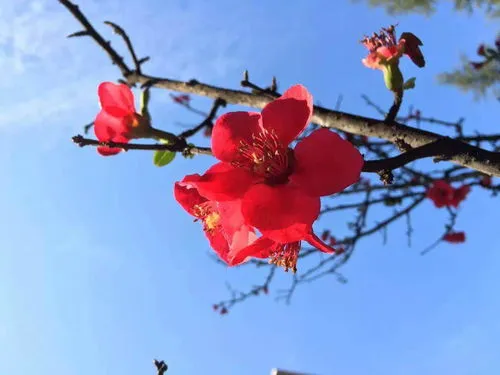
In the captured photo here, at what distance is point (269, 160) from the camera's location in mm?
897

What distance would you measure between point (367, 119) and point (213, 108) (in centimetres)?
58

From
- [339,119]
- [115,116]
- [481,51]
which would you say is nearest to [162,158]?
[115,116]

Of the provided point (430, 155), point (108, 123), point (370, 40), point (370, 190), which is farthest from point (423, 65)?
point (370, 190)

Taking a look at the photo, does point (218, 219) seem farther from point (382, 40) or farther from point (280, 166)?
point (382, 40)

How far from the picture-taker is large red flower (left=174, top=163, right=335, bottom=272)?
0.87m

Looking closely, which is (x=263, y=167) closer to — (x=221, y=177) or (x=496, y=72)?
(x=221, y=177)

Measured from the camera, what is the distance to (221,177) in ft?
2.88

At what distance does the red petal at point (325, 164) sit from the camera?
818 mm

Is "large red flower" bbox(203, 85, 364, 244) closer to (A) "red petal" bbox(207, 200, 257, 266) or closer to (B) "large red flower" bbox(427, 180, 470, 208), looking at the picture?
(A) "red petal" bbox(207, 200, 257, 266)

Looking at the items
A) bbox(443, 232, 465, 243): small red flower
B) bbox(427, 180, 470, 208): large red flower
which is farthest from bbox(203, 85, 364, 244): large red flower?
bbox(443, 232, 465, 243): small red flower

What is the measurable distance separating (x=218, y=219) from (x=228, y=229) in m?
0.10

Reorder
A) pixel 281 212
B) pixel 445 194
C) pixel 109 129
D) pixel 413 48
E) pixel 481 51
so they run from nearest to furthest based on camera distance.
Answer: pixel 281 212, pixel 413 48, pixel 109 129, pixel 445 194, pixel 481 51

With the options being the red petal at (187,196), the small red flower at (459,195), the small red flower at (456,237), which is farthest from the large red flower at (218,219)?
the small red flower at (456,237)

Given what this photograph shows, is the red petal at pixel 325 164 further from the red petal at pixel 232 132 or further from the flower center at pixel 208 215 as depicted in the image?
the flower center at pixel 208 215
